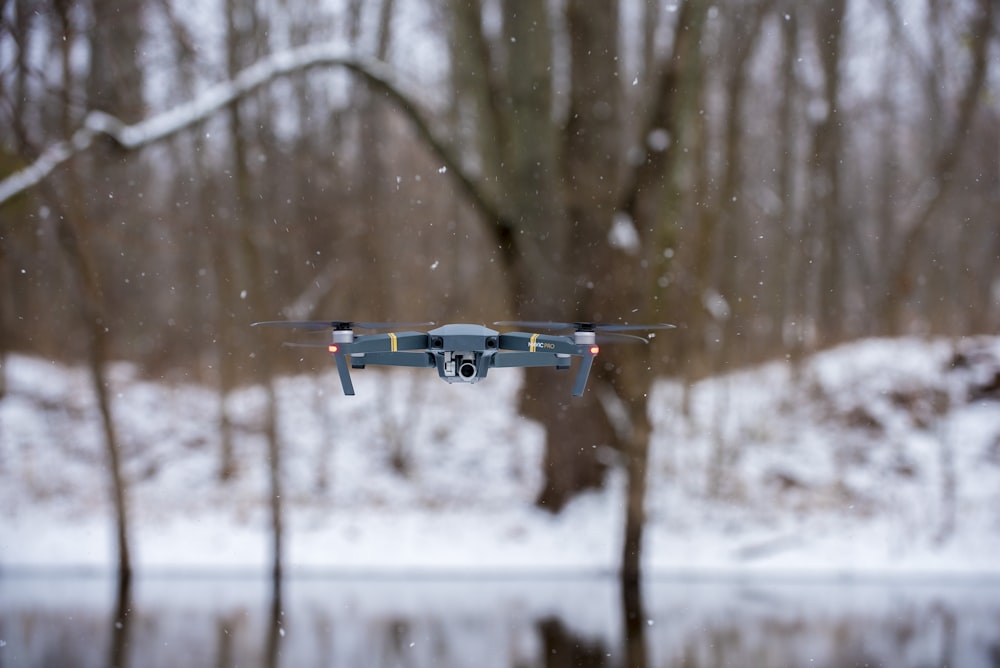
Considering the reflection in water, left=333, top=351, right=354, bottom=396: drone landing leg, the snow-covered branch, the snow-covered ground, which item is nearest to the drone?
left=333, top=351, right=354, bottom=396: drone landing leg

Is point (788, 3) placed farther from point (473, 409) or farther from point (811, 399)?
point (473, 409)

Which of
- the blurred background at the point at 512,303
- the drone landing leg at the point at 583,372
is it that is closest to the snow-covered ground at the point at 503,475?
the blurred background at the point at 512,303

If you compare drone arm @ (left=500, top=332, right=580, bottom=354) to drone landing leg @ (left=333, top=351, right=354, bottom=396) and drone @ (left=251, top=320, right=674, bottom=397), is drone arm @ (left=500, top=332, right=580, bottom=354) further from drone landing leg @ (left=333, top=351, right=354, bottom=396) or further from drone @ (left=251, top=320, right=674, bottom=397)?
drone landing leg @ (left=333, top=351, right=354, bottom=396)

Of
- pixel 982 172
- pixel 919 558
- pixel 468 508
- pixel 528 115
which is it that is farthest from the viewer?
pixel 982 172

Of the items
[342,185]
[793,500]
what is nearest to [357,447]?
[342,185]

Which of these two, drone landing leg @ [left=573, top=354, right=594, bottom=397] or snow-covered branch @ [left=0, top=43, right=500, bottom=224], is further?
snow-covered branch @ [left=0, top=43, right=500, bottom=224]

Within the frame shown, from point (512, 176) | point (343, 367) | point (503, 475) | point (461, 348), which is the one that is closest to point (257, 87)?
point (512, 176)

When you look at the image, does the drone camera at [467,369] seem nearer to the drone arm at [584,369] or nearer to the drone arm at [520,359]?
the drone arm at [520,359]
